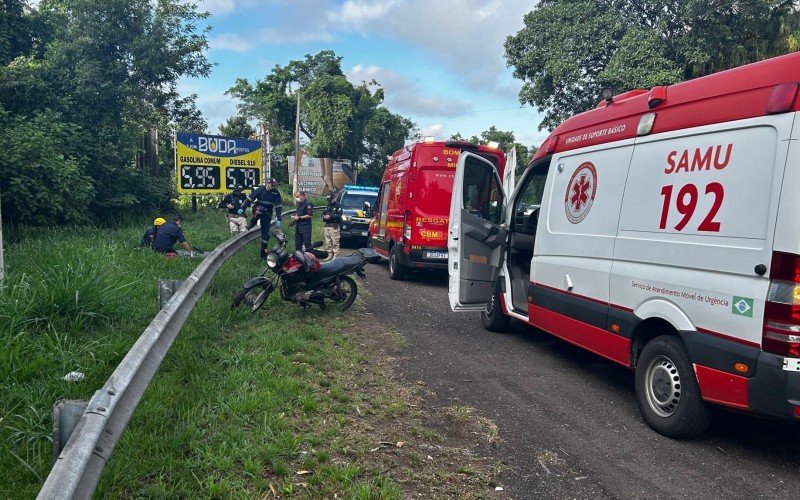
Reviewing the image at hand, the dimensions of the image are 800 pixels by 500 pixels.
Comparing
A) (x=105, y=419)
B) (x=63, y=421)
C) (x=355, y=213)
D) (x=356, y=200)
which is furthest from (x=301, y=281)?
(x=356, y=200)

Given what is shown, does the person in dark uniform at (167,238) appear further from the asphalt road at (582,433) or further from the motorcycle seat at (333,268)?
the asphalt road at (582,433)

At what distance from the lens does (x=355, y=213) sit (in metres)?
17.3

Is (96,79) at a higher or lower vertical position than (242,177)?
higher

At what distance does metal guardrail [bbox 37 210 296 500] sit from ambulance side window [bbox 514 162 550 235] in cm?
423

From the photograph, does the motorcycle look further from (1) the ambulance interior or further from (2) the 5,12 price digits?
(2) the 5,12 price digits

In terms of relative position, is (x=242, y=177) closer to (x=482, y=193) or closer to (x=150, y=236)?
(x=150, y=236)

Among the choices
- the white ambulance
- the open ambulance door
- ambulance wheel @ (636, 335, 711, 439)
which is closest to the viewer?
the white ambulance

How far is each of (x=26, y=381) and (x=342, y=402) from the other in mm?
2262

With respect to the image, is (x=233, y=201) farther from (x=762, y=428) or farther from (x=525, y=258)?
(x=762, y=428)

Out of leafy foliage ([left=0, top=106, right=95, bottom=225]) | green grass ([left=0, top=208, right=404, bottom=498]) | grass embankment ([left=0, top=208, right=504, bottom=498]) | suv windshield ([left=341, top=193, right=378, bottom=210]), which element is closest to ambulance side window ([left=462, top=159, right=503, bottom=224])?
grass embankment ([left=0, top=208, right=504, bottom=498])

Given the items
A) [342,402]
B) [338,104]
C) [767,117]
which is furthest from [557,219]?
[338,104]

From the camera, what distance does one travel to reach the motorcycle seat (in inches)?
311

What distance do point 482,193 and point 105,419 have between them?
6.22 m

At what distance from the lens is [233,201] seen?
48.1 ft
